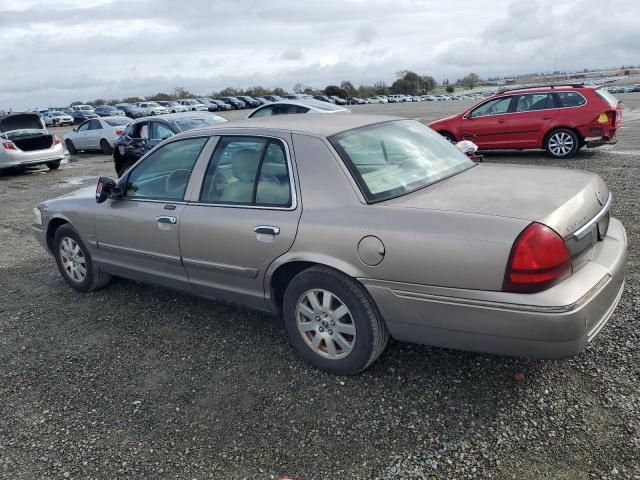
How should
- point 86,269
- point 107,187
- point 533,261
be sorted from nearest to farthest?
point 533,261 < point 107,187 < point 86,269

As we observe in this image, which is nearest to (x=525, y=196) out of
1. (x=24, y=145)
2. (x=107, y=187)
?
(x=107, y=187)

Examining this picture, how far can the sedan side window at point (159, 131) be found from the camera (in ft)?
36.8

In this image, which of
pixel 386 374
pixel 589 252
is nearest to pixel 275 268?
pixel 386 374

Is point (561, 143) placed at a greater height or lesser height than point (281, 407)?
greater

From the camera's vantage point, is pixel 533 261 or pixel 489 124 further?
pixel 489 124

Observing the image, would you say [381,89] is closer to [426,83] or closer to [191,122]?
[426,83]

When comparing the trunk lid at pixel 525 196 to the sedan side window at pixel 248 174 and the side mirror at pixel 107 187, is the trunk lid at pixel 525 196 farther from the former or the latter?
the side mirror at pixel 107 187

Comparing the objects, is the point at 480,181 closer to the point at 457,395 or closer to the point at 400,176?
the point at 400,176

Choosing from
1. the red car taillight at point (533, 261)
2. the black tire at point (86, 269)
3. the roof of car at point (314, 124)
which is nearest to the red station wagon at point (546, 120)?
the roof of car at point (314, 124)

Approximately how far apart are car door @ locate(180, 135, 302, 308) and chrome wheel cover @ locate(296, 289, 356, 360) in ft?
1.14

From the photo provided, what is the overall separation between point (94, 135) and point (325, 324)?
18299 mm

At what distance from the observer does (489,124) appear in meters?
12.0

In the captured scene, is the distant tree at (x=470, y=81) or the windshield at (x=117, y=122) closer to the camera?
the windshield at (x=117, y=122)

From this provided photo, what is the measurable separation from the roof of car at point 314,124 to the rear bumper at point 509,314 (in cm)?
116
